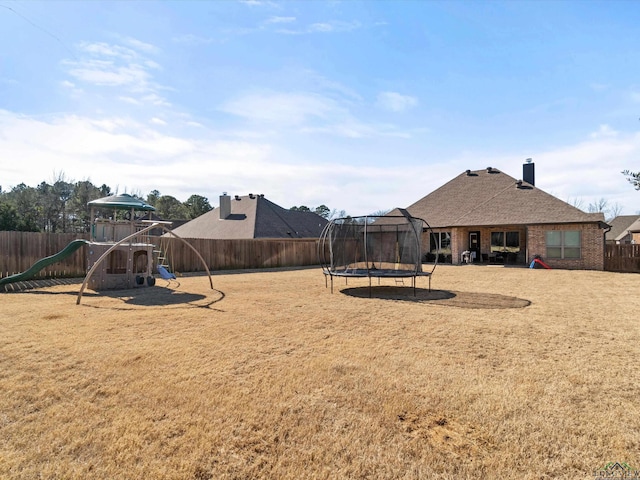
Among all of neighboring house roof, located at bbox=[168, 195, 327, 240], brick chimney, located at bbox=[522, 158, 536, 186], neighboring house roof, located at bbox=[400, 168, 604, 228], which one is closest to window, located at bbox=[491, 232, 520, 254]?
neighboring house roof, located at bbox=[400, 168, 604, 228]

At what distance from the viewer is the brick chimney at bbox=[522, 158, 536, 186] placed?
75.1ft

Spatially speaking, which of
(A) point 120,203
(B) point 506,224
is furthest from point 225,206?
(B) point 506,224

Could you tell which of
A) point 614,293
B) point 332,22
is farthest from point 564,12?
point 614,293

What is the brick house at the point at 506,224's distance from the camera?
685 inches

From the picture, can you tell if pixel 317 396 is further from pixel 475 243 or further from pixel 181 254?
pixel 475 243

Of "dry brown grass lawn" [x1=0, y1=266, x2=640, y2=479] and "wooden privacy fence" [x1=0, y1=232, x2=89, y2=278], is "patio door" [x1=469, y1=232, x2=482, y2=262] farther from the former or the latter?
"wooden privacy fence" [x1=0, y1=232, x2=89, y2=278]

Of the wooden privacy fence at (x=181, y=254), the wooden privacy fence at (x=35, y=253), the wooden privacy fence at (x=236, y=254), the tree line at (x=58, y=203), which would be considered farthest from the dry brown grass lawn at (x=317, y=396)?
the tree line at (x=58, y=203)

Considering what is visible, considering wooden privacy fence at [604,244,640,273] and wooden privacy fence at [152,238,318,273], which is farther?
wooden privacy fence at [604,244,640,273]

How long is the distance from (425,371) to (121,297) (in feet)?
26.3

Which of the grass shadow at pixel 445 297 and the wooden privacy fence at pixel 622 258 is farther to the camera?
the wooden privacy fence at pixel 622 258

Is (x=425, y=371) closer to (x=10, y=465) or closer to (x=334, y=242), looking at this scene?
(x=10, y=465)

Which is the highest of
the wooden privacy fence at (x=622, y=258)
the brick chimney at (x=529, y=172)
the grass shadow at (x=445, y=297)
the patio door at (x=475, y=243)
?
the brick chimney at (x=529, y=172)

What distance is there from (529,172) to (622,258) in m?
8.24

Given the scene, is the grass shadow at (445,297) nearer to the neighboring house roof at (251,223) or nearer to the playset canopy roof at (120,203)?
the playset canopy roof at (120,203)
